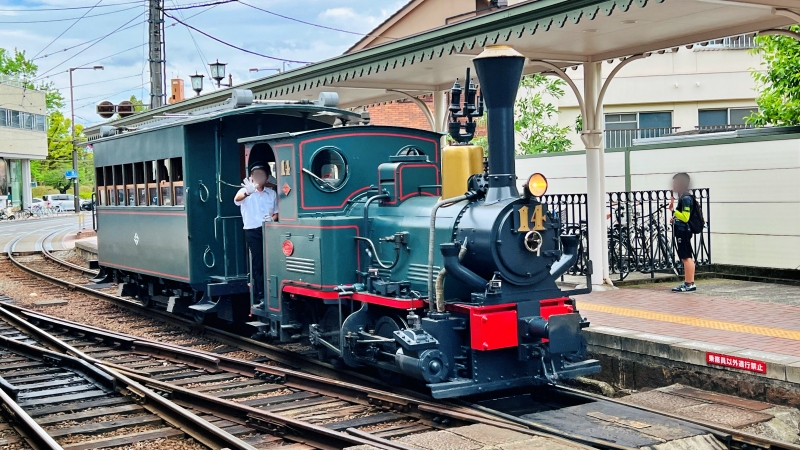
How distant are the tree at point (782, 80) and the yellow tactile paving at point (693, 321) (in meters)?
8.20

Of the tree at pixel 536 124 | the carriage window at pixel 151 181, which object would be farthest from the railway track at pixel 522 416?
the tree at pixel 536 124

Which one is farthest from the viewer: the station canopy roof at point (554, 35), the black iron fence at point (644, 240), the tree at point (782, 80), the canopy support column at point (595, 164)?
the tree at point (782, 80)

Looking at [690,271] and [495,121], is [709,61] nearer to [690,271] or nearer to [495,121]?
[690,271]

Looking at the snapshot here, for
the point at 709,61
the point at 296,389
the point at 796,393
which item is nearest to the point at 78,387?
the point at 296,389

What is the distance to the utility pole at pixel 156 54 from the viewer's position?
82.6 ft

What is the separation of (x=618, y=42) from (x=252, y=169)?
482cm

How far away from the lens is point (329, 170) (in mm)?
8688

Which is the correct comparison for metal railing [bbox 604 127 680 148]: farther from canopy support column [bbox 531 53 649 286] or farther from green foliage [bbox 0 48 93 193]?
green foliage [bbox 0 48 93 193]

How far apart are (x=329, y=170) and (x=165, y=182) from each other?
3.63 m

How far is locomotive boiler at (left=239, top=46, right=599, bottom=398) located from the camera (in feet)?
22.5

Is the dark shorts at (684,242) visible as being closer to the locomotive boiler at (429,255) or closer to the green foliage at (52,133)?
the locomotive boiler at (429,255)

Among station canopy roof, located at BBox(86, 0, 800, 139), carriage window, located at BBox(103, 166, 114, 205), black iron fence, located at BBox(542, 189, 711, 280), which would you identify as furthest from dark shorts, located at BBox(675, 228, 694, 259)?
carriage window, located at BBox(103, 166, 114, 205)

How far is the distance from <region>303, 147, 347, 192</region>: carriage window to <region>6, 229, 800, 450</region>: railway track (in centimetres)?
191

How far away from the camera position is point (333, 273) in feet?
26.8
